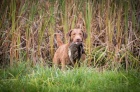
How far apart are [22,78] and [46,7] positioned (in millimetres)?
2356

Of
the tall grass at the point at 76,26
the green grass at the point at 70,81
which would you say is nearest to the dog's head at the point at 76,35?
the tall grass at the point at 76,26

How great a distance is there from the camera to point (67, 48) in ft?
23.7

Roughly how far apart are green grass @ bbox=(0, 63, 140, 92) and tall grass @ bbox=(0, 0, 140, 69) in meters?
1.10

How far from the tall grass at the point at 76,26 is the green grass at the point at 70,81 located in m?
1.10

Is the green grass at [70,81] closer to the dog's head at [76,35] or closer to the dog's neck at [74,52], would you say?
the dog's head at [76,35]

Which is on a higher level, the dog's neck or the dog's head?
the dog's head

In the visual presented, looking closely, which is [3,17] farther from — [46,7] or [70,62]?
[70,62]

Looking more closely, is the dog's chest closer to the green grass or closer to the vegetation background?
the vegetation background

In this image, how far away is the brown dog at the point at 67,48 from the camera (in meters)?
6.86

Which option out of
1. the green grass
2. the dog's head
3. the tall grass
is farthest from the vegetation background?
the green grass

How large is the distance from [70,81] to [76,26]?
2.80 metres

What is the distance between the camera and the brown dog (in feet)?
22.5

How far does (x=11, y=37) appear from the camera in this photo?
762cm

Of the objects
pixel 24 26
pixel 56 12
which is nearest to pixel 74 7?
pixel 56 12
